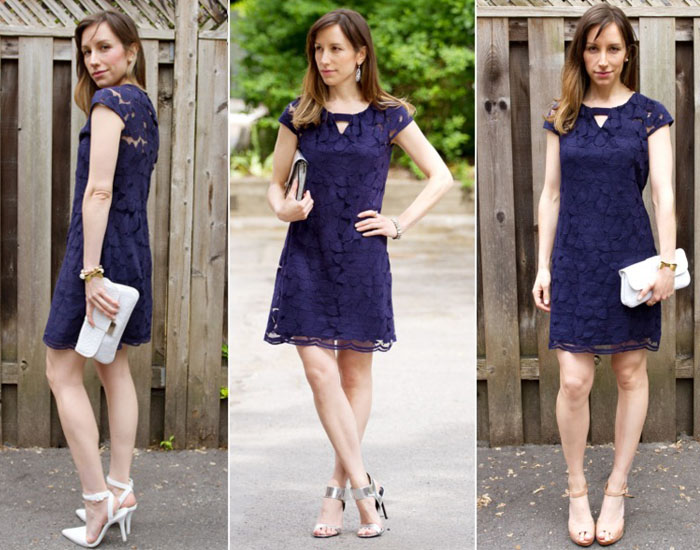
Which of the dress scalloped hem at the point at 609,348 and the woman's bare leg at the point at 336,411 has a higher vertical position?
the dress scalloped hem at the point at 609,348

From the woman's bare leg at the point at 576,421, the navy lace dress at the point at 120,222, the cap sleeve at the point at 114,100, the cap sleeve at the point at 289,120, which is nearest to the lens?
the cap sleeve at the point at 114,100

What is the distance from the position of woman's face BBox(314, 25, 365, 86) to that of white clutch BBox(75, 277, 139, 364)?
0.98 metres

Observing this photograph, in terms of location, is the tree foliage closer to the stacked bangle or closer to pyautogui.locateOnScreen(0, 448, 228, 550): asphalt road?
pyautogui.locateOnScreen(0, 448, 228, 550): asphalt road

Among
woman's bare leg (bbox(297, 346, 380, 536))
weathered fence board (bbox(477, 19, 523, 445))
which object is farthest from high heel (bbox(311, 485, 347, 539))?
weathered fence board (bbox(477, 19, 523, 445))

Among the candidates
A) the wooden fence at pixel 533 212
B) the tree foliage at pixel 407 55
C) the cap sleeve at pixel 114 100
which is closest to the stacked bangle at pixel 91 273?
the cap sleeve at pixel 114 100

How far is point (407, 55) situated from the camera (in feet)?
38.3

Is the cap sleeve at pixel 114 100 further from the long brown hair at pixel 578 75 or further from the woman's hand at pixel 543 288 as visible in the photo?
the woman's hand at pixel 543 288

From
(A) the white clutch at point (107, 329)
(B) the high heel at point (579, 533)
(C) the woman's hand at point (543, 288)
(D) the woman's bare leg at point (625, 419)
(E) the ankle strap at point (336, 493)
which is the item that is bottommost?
(B) the high heel at point (579, 533)

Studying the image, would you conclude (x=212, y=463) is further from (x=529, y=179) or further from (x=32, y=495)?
(x=529, y=179)

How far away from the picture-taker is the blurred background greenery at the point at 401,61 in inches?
462

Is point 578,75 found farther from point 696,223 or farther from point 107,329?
point 107,329

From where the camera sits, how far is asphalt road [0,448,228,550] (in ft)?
11.6

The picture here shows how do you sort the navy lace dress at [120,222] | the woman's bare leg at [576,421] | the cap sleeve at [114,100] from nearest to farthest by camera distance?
the cap sleeve at [114,100]
the navy lace dress at [120,222]
the woman's bare leg at [576,421]

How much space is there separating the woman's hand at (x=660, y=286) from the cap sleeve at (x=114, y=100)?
1.82 metres
